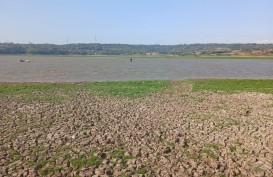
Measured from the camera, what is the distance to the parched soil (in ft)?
30.3

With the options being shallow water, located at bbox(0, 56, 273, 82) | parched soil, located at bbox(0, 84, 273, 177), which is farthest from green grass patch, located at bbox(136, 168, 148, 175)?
shallow water, located at bbox(0, 56, 273, 82)

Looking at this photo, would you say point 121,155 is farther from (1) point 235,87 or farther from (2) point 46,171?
(1) point 235,87

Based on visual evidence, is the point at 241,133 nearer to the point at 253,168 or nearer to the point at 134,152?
the point at 253,168

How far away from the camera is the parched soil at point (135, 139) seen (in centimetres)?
923

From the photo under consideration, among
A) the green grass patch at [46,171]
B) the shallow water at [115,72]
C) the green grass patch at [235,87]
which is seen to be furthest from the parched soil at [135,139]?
the shallow water at [115,72]

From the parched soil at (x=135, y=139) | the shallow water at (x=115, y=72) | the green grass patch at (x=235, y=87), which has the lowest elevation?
the shallow water at (x=115, y=72)

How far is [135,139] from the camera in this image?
11977 mm

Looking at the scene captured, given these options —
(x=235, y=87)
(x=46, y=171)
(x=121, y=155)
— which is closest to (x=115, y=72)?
(x=235, y=87)

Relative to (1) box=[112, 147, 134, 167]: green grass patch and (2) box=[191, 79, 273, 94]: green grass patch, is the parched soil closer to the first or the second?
(1) box=[112, 147, 134, 167]: green grass patch

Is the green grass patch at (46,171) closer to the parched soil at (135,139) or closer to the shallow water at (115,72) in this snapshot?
the parched soil at (135,139)

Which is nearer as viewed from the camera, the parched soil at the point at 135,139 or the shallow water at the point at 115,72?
the parched soil at the point at 135,139

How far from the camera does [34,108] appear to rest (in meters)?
17.8

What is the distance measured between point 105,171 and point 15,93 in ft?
59.1

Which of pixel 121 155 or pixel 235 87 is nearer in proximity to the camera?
pixel 121 155
